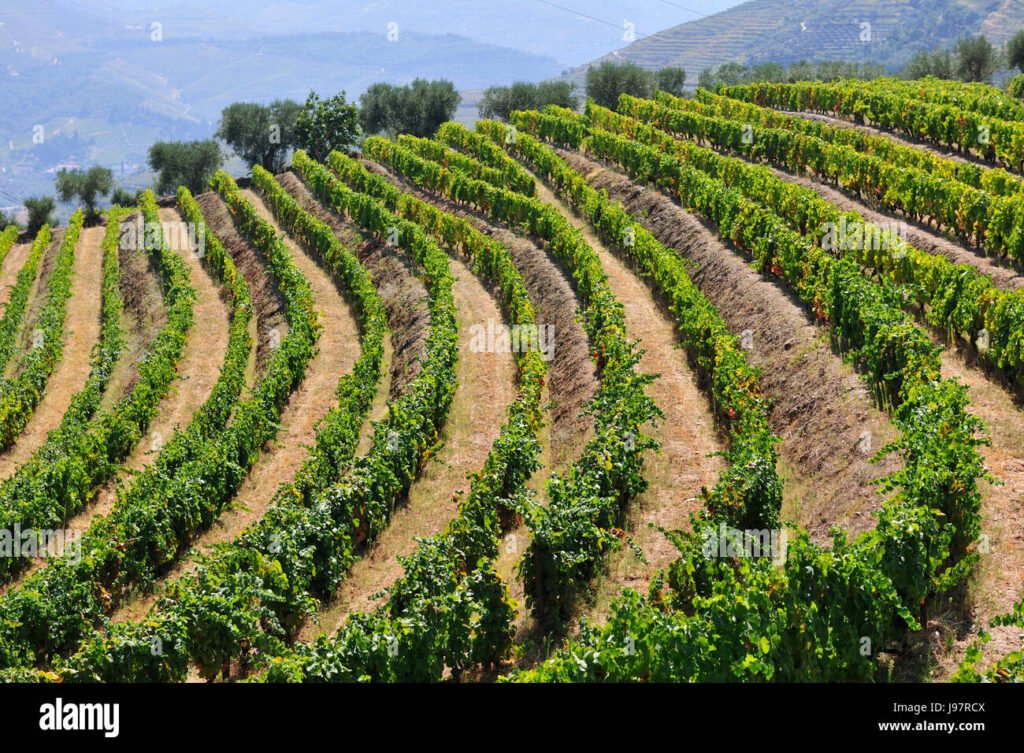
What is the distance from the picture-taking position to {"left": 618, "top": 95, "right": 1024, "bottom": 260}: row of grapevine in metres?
30.5

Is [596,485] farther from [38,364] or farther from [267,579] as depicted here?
[38,364]

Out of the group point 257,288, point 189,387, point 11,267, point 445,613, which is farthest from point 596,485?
point 11,267

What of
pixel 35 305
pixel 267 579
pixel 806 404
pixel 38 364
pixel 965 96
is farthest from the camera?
pixel 965 96

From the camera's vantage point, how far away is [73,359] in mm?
42562

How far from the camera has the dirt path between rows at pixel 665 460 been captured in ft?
61.1

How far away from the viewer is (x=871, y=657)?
13156 millimetres

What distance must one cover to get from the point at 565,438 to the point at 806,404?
679 cm

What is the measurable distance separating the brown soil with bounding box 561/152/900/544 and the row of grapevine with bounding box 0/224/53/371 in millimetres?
32660

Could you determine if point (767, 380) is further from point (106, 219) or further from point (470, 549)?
point (106, 219)

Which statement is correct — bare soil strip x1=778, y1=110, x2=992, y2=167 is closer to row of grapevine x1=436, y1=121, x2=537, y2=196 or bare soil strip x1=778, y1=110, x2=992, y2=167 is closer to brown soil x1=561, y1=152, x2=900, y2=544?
brown soil x1=561, y1=152, x2=900, y2=544

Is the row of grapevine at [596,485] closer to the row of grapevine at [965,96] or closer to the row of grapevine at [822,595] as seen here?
the row of grapevine at [822,595]

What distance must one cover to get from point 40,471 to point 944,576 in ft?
80.2

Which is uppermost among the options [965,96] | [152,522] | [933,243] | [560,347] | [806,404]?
[965,96]

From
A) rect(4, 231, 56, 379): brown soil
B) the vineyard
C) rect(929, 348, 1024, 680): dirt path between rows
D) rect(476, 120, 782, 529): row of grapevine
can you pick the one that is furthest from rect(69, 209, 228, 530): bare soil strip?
rect(929, 348, 1024, 680): dirt path between rows
